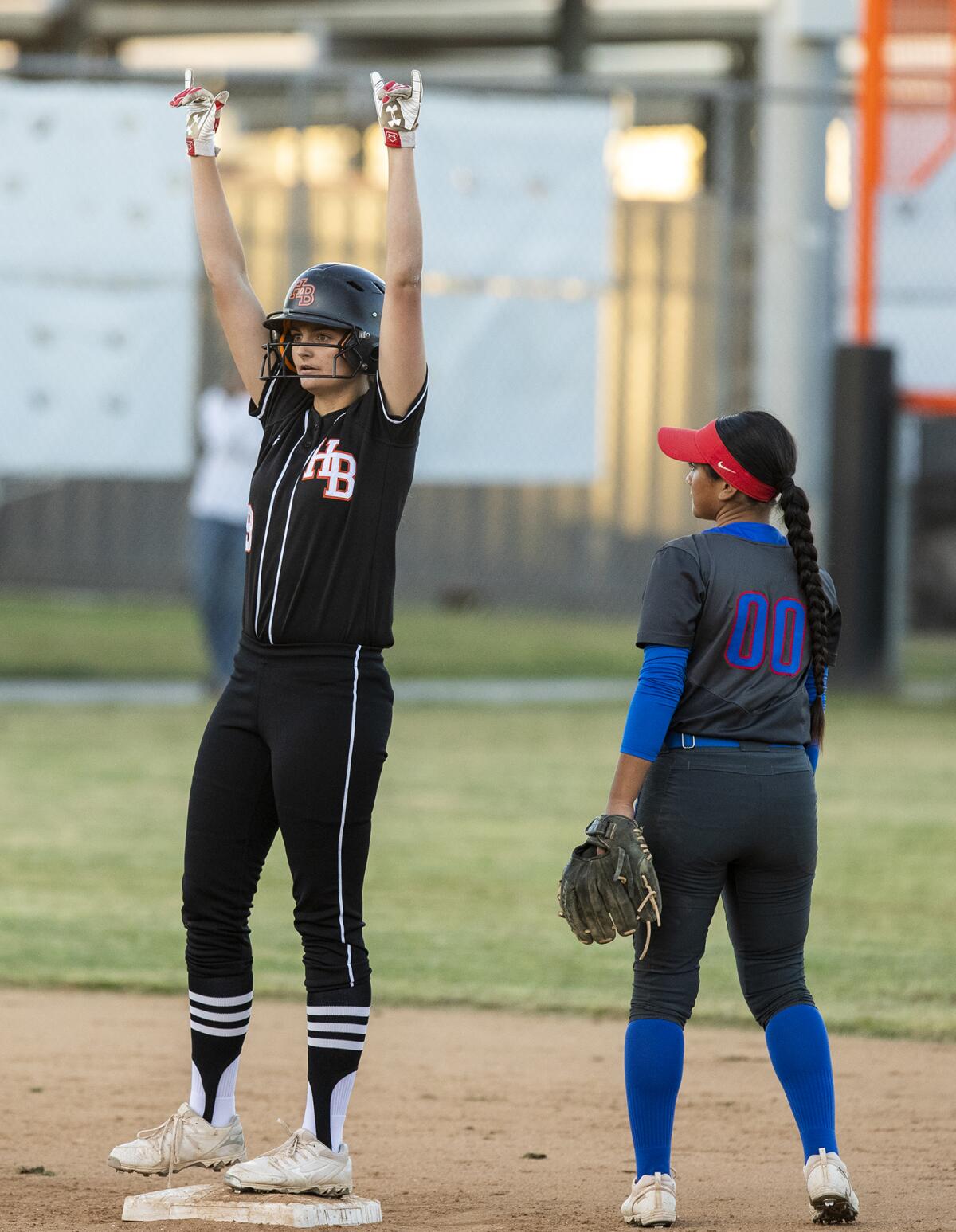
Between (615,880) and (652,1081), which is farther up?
(615,880)

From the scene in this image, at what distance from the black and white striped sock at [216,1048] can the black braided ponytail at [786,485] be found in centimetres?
147

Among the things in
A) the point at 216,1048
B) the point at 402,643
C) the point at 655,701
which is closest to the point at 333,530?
the point at 655,701

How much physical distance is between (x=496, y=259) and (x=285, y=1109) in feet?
32.6

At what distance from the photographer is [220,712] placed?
13.6 ft

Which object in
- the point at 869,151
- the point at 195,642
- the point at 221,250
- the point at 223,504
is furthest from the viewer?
the point at 195,642

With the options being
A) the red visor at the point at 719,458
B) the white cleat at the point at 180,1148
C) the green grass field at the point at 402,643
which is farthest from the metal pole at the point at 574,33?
the white cleat at the point at 180,1148

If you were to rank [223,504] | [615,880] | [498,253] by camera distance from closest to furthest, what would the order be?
[615,880], [223,504], [498,253]

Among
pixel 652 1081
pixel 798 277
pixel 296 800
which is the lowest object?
pixel 652 1081

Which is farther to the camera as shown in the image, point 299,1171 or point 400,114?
point 400,114

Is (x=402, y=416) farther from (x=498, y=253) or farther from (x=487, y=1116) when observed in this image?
(x=498, y=253)

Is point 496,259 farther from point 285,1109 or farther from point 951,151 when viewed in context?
point 285,1109

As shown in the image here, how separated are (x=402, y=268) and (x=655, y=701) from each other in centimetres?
105

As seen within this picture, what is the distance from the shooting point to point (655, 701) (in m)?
3.99

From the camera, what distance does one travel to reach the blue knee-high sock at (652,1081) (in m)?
4.02
